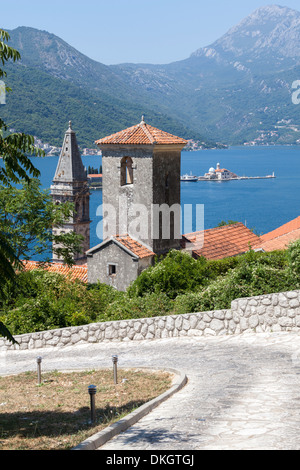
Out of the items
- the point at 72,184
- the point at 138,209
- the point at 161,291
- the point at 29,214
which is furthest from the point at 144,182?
the point at 72,184

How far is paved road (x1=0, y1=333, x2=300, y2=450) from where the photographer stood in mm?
6625

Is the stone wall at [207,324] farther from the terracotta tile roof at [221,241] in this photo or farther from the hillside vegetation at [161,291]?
the terracotta tile roof at [221,241]

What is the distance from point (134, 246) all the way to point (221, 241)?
188 inches

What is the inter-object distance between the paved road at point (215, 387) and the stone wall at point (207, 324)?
317mm

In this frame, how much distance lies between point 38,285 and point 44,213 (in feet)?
19.5

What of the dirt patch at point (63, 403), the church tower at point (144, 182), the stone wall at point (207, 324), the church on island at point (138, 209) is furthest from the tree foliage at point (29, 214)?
→ the dirt patch at point (63, 403)

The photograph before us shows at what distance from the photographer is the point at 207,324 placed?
13633 millimetres

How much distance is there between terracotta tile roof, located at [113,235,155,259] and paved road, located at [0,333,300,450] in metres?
8.47

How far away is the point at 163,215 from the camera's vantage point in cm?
2450

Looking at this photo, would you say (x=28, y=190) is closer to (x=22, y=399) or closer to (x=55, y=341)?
(x=55, y=341)

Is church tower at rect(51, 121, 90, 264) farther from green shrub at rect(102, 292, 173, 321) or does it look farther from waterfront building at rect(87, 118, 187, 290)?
green shrub at rect(102, 292, 173, 321)

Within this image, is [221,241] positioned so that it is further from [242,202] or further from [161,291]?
[242,202]

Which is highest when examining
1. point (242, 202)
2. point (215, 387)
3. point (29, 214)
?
point (29, 214)
